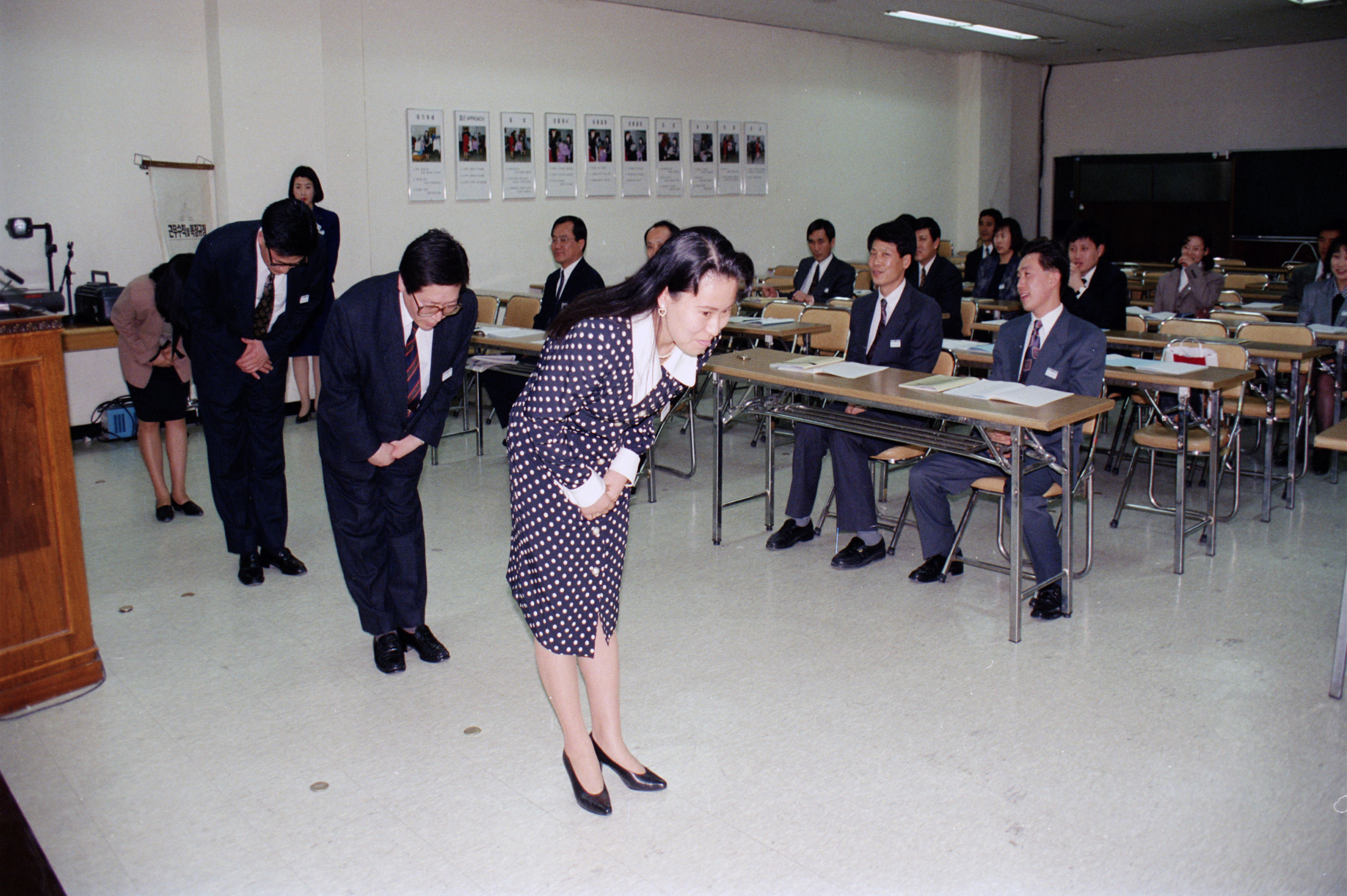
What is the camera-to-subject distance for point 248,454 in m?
4.09

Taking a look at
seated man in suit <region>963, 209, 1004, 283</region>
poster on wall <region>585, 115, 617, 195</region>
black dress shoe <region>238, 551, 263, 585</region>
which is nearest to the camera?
black dress shoe <region>238, 551, 263, 585</region>

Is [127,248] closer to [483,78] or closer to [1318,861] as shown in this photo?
[483,78]

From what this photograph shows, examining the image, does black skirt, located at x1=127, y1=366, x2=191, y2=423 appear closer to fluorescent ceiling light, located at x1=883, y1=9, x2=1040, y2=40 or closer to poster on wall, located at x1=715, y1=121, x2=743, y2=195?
poster on wall, located at x1=715, y1=121, x2=743, y2=195

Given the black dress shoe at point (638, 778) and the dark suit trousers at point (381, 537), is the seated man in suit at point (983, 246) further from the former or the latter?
the black dress shoe at point (638, 778)

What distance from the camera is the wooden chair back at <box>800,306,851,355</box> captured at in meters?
6.07

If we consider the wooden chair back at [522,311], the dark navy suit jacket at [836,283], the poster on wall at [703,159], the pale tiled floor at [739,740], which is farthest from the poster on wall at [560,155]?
the pale tiled floor at [739,740]

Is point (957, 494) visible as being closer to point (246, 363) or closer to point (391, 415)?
point (391, 415)

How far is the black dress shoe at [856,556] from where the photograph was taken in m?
4.38

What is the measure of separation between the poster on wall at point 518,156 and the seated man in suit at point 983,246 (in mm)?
3630

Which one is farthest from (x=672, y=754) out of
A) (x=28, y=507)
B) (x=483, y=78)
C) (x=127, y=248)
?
(x=483, y=78)

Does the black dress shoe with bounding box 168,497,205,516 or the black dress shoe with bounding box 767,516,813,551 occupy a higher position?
the black dress shoe with bounding box 168,497,205,516

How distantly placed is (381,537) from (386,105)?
517 centimetres

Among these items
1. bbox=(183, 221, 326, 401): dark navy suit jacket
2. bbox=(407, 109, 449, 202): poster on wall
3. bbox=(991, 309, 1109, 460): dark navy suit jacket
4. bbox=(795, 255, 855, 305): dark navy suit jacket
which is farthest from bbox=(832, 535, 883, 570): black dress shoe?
bbox=(407, 109, 449, 202): poster on wall

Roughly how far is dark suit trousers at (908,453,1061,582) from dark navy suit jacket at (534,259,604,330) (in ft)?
8.18
